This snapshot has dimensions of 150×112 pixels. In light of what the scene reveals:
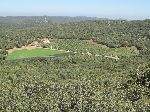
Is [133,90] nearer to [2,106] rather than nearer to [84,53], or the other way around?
→ [2,106]

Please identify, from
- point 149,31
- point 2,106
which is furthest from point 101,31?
point 2,106

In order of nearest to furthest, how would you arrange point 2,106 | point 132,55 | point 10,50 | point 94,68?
point 2,106 → point 94,68 → point 132,55 → point 10,50

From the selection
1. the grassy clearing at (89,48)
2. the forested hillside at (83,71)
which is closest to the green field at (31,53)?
the forested hillside at (83,71)

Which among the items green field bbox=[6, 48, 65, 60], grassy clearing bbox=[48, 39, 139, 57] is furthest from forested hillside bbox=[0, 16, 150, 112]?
green field bbox=[6, 48, 65, 60]

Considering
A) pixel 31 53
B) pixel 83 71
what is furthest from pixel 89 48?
pixel 83 71

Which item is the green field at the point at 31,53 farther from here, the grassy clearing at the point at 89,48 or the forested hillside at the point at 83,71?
the grassy clearing at the point at 89,48
